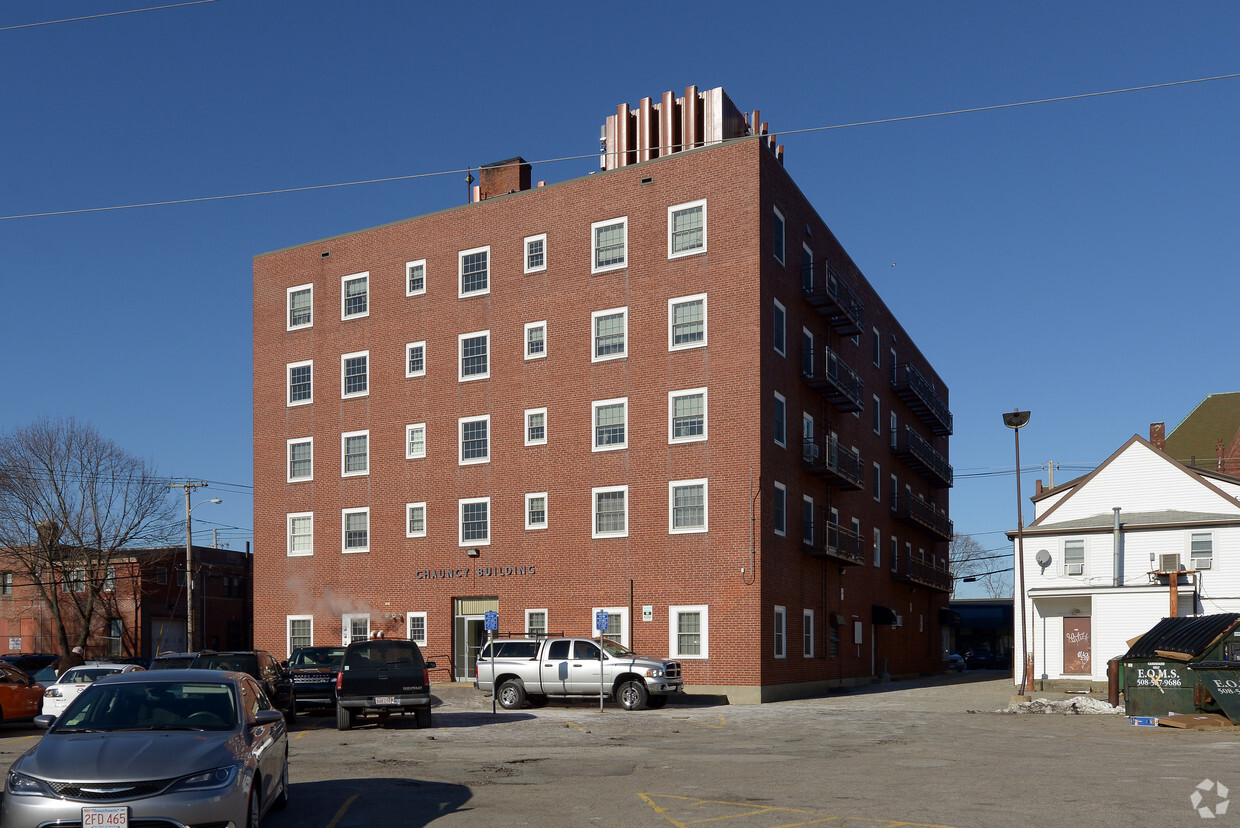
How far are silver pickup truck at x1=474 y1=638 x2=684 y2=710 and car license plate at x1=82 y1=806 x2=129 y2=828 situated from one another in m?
22.4

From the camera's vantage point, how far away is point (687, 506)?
38.2 metres

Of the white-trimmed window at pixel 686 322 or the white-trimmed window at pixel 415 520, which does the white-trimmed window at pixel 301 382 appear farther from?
the white-trimmed window at pixel 686 322

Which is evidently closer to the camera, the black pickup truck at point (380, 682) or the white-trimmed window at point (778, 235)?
the black pickup truck at point (380, 682)

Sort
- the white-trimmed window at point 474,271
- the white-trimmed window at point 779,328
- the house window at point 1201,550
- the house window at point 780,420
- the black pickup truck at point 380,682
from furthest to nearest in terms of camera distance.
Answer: the house window at point 1201,550 < the white-trimmed window at point 474,271 < the white-trimmed window at point 779,328 < the house window at point 780,420 < the black pickup truck at point 380,682

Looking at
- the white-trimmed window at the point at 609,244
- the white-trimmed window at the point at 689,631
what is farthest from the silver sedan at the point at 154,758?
the white-trimmed window at the point at 609,244

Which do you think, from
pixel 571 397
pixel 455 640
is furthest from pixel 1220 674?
pixel 455 640

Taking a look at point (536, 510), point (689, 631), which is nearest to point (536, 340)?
point (536, 510)

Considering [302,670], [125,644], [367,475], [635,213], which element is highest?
[635,213]

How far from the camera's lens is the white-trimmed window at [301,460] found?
47.4 metres

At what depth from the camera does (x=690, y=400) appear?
38594 millimetres

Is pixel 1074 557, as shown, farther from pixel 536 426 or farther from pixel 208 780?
pixel 208 780

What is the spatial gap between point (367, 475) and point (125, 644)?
92.0ft

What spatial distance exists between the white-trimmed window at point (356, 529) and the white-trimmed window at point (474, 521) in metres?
4.45

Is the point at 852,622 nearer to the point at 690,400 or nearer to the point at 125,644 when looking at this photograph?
the point at 690,400
